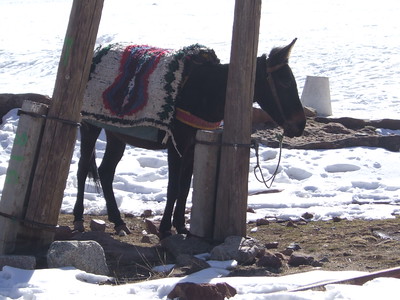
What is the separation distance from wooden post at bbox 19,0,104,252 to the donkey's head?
6.32 ft

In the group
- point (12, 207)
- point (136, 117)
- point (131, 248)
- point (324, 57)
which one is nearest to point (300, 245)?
point (131, 248)

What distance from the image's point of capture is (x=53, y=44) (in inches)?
973

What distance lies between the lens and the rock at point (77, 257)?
17.3ft

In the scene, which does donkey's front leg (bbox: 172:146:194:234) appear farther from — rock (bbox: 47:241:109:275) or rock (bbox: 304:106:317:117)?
rock (bbox: 304:106:317:117)

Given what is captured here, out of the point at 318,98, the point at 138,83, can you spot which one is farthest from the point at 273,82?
the point at 318,98

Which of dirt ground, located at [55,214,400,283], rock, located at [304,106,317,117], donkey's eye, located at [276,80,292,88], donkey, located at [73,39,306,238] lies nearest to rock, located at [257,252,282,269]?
dirt ground, located at [55,214,400,283]

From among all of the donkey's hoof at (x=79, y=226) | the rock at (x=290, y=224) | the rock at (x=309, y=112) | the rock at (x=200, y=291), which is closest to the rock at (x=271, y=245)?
the rock at (x=290, y=224)

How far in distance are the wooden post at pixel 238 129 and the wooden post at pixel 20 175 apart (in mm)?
1541

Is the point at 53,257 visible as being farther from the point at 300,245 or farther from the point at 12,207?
the point at 300,245

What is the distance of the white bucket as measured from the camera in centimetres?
1373

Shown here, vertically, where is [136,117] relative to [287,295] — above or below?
above

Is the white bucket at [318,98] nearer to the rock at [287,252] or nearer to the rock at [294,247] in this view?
the rock at [294,247]

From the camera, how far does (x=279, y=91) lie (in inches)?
280

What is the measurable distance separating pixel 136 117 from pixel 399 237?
98.6 inches
